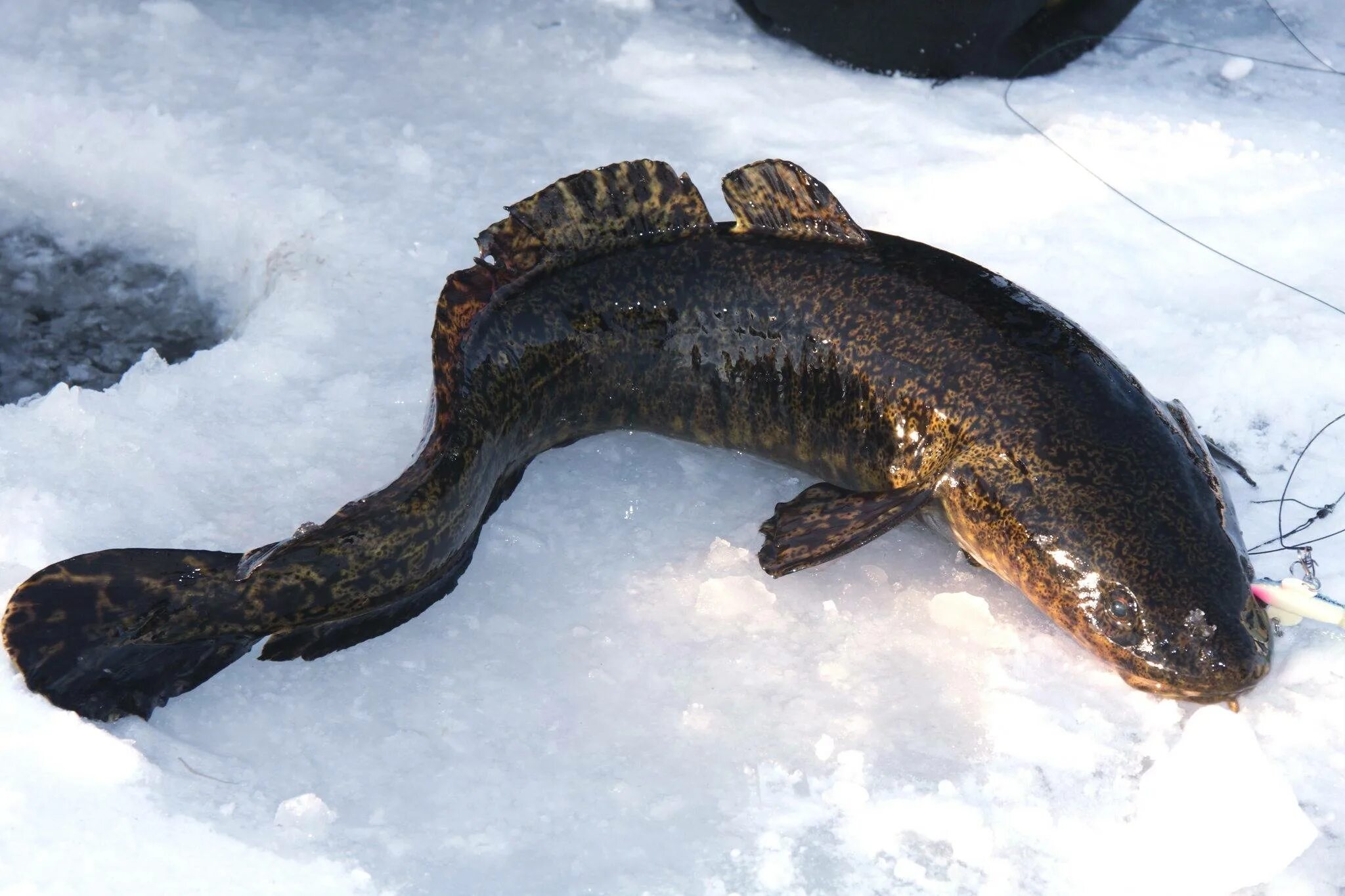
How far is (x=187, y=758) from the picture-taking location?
3.03 metres

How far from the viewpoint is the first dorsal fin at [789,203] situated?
153 inches

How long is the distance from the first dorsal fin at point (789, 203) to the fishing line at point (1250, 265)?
4.81ft

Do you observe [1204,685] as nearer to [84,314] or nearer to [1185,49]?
[84,314]

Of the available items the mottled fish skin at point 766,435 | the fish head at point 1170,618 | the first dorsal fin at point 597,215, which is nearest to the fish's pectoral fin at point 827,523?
the mottled fish skin at point 766,435

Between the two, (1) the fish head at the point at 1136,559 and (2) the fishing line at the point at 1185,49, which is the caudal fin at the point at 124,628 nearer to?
(1) the fish head at the point at 1136,559

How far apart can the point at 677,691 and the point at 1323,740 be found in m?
1.59

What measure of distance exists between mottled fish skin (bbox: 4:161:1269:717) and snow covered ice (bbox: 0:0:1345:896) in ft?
0.45

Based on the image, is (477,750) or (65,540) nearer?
(477,750)

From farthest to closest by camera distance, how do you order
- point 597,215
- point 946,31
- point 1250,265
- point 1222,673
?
1. point 946,31
2. point 1250,265
3. point 597,215
4. point 1222,673

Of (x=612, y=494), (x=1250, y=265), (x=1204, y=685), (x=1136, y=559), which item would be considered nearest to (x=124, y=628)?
(x=612, y=494)

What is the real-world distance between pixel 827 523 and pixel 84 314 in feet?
9.27

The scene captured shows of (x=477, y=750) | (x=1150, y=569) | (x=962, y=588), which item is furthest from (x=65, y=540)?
(x=1150, y=569)

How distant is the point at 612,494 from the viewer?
3893mm

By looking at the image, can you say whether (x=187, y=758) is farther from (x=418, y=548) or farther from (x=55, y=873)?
(x=418, y=548)
